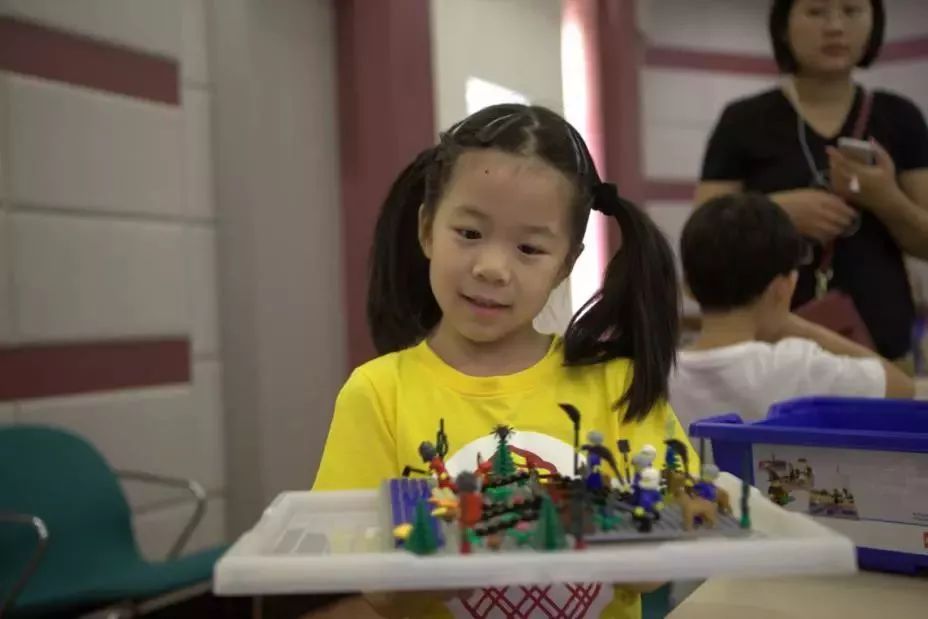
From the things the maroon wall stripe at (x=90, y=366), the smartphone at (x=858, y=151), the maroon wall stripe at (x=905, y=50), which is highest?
the maroon wall stripe at (x=905, y=50)

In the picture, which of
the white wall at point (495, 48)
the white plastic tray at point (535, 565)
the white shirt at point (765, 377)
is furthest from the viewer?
the white wall at point (495, 48)

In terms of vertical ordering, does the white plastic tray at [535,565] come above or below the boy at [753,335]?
below

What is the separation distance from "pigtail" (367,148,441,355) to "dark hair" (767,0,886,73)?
0.88 metres

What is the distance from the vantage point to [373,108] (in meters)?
2.12

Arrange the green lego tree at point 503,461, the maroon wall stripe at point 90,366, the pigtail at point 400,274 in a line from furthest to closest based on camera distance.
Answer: the maroon wall stripe at point 90,366 < the pigtail at point 400,274 < the green lego tree at point 503,461

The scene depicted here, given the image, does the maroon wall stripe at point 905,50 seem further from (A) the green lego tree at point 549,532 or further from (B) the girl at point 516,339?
(A) the green lego tree at point 549,532

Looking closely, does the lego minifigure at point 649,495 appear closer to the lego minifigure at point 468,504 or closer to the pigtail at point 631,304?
the lego minifigure at point 468,504

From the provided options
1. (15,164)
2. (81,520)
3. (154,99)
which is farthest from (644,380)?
(154,99)

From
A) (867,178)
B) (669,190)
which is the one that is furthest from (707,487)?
(669,190)

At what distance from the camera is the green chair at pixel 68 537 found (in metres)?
1.39

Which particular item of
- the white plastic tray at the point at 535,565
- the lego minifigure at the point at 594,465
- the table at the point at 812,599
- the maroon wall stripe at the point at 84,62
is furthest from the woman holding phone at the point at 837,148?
the maroon wall stripe at the point at 84,62

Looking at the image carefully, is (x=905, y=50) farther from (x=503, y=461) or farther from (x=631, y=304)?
(x=503, y=461)

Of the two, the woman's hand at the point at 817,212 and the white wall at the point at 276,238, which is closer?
the woman's hand at the point at 817,212

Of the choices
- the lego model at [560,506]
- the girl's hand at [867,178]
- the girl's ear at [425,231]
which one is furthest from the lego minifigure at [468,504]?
the girl's hand at [867,178]
